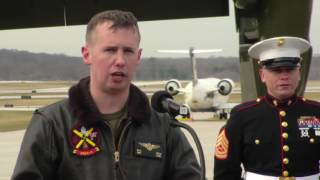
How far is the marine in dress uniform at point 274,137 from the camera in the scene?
3.23 metres

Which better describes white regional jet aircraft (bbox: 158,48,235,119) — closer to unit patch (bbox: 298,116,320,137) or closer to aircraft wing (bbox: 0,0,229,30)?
aircraft wing (bbox: 0,0,229,30)

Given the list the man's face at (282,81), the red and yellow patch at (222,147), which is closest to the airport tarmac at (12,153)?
the red and yellow patch at (222,147)

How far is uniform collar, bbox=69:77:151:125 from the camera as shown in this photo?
2005mm

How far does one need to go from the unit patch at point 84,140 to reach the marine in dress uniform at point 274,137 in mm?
1443

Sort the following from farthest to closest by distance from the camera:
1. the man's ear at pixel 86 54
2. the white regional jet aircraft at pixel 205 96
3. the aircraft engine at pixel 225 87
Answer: the white regional jet aircraft at pixel 205 96 < the aircraft engine at pixel 225 87 < the man's ear at pixel 86 54

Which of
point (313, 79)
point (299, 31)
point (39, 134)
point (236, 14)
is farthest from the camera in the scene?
point (313, 79)

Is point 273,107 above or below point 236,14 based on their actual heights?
below

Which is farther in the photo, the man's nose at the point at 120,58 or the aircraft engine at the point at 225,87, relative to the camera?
the aircraft engine at the point at 225,87

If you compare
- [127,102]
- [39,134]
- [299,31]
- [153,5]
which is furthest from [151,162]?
[153,5]

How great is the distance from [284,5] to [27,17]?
356cm

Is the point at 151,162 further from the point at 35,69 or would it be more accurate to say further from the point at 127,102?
the point at 35,69

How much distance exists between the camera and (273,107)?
3.35 meters

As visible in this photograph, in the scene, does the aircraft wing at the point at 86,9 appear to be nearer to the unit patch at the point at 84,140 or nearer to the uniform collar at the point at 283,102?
the uniform collar at the point at 283,102

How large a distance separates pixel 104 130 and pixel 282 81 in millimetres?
1423
